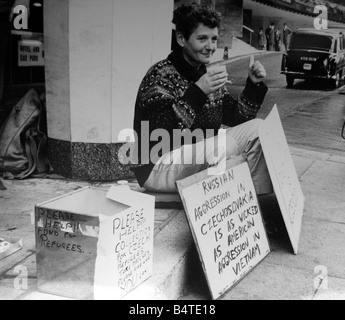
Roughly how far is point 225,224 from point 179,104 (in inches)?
30.1

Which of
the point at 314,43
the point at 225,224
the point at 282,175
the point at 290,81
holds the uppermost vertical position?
the point at 314,43

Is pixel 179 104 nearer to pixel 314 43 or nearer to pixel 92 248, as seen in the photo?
pixel 92 248

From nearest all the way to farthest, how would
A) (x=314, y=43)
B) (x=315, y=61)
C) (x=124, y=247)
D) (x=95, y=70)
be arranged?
A: (x=124, y=247), (x=95, y=70), (x=314, y=43), (x=315, y=61)

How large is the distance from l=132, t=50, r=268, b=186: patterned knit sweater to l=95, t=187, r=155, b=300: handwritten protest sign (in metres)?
0.79

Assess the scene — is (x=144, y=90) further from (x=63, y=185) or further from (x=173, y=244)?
(x=63, y=185)

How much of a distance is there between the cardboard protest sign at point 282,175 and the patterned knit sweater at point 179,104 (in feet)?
0.98

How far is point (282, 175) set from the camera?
3.28 m

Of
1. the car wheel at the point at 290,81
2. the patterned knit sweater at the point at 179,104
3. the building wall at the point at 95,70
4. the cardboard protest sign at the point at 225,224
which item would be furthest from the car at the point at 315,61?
the cardboard protest sign at the point at 225,224

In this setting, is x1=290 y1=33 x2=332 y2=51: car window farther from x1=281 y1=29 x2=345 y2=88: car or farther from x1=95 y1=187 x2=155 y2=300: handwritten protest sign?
x1=95 y1=187 x2=155 y2=300: handwritten protest sign

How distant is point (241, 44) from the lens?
8781mm

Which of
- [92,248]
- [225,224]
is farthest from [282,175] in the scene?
[92,248]

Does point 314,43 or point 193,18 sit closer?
point 193,18

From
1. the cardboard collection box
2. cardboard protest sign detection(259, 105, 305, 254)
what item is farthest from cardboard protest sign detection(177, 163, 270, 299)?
the cardboard collection box

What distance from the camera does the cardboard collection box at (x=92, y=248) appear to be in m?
2.14
